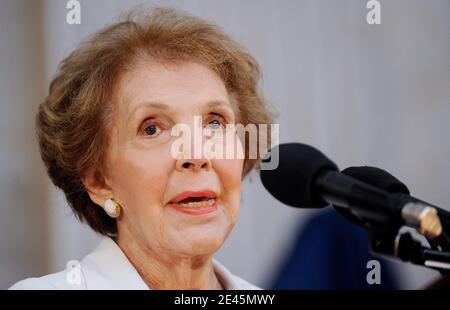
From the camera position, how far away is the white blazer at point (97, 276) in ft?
6.23

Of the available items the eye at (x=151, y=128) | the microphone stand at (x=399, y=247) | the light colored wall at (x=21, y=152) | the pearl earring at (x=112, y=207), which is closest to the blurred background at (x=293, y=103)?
the light colored wall at (x=21, y=152)

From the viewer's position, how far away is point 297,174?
133 cm

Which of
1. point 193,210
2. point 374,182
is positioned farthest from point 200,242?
point 374,182

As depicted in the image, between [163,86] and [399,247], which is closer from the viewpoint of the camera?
[399,247]

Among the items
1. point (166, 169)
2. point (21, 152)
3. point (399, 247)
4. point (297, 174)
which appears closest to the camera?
point (399, 247)

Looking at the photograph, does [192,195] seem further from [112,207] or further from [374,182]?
[374,182]

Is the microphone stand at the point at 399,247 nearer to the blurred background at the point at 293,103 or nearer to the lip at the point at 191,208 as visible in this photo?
the lip at the point at 191,208

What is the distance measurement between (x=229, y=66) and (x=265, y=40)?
0.53ft

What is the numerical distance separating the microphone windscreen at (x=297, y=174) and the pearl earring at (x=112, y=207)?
0.64 m

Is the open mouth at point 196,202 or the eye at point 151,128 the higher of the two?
the eye at point 151,128

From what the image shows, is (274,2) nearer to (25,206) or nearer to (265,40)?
(265,40)

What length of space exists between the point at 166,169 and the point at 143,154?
0.29ft

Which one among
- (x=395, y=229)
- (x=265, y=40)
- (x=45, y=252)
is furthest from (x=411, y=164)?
(x=45, y=252)

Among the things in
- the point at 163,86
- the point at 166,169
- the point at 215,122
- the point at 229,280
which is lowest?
the point at 229,280
